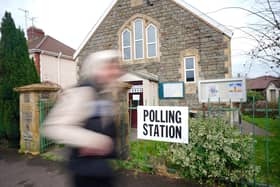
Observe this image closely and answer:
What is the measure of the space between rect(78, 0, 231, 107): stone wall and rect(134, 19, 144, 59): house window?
524 millimetres

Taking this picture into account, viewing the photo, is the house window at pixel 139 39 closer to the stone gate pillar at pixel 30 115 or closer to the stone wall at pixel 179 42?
the stone wall at pixel 179 42

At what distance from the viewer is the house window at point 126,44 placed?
11.4 meters

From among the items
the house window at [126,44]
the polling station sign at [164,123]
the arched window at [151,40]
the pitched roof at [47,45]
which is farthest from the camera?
the pitched roof at [47,45]

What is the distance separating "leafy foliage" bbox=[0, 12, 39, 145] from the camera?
6.39 meters

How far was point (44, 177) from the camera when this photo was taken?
4195 millimetres

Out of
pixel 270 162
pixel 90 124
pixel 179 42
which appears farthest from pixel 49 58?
pixel 270 162

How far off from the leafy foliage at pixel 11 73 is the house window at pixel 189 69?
7280mm

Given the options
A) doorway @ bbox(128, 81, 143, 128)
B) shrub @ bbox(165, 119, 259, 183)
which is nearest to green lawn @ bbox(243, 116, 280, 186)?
shrub @ bbox(165, 119, 259, 183)

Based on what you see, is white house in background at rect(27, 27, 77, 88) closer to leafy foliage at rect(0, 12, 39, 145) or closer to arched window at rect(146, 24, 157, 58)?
arched window at rect(146, 24, 157, 58)

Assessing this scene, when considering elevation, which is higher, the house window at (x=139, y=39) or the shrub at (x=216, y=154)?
the house window at (x=139, y=39)

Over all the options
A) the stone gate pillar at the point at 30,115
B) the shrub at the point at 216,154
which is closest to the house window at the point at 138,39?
the stone gate pillar at the point at 30,115

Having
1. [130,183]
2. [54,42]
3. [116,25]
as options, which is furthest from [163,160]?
[54,42]

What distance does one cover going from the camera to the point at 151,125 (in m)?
4.02

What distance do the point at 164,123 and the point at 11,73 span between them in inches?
233
